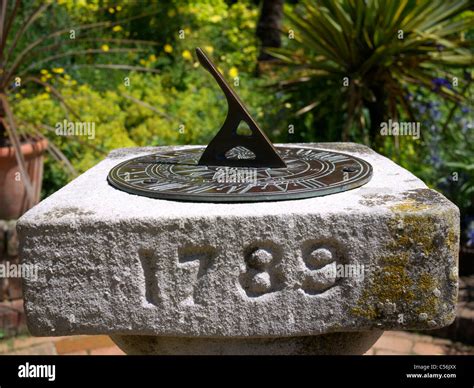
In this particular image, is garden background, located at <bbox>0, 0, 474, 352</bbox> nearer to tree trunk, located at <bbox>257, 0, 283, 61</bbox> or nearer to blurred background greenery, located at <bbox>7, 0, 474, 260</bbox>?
blurred background greenery, located at <bbox>7, 0, 474, 260</bbox>

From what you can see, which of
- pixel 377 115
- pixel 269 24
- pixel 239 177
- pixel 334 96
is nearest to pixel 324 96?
pixel 334 96

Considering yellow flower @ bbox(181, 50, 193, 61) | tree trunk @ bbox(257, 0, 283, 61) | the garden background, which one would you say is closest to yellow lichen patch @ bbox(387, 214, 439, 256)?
the garden background

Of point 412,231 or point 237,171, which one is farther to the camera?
point 237,171

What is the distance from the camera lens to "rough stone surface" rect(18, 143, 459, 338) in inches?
91.0

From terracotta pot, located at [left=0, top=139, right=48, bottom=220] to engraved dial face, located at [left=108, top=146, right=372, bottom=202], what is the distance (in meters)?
1.67

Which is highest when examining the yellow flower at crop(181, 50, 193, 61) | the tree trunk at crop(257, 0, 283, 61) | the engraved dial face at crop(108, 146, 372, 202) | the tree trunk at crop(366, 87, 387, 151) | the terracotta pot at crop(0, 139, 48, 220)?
the tree trunk at crop(257, 0, 283, 61)

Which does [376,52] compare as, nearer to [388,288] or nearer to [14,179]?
[14,179]

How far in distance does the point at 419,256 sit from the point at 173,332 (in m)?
0.83

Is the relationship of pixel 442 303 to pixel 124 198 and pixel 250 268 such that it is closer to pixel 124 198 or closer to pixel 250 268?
pixel 250 268

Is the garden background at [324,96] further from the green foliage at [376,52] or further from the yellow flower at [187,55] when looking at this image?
the yellow flower at [187,55]

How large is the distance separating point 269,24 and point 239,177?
6.00 meters

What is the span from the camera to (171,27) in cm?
770

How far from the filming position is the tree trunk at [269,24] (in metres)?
8.44

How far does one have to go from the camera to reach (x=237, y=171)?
2.86 m
